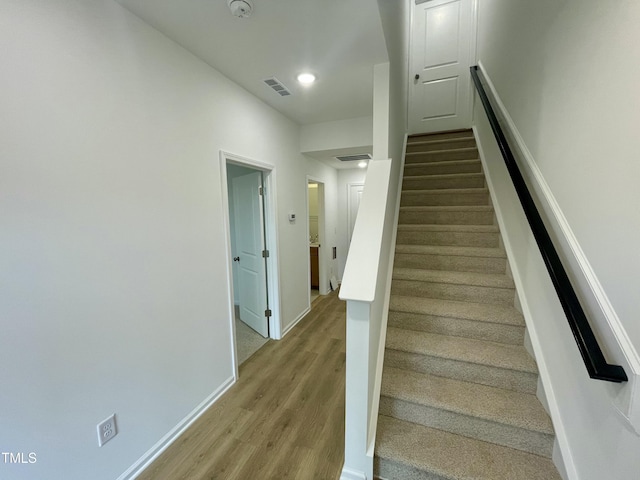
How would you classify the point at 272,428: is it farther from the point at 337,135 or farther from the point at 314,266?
the point at 314,266

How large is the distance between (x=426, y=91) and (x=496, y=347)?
3.61 meters

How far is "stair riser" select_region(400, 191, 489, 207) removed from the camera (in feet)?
8.71

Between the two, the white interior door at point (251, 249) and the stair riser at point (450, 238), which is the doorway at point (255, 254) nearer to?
the white interior door at point (251, 249)

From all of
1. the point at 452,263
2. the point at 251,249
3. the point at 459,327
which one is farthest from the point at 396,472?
the point at 251,249

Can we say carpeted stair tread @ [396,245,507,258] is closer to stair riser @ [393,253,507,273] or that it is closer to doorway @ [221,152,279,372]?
stair riser @ [393,253,507,273]

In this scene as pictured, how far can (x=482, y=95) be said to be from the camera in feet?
7.91

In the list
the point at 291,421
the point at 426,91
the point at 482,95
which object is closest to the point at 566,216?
the point at 482,95

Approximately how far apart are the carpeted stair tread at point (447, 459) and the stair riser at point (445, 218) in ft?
5.80

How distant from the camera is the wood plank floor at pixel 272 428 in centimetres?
155

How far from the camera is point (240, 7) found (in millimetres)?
1397

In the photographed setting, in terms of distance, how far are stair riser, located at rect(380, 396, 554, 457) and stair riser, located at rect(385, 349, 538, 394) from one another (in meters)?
0.24

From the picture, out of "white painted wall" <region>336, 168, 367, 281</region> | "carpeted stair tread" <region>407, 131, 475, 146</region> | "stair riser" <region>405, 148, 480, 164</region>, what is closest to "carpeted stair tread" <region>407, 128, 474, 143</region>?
"carpeted stair tread" <region>407, 131, 475, 146</region>

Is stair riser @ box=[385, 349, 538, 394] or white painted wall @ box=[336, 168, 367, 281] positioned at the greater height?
white painted wall @ box=[336, 168, 367, 281]

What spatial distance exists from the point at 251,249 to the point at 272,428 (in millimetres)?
1916
